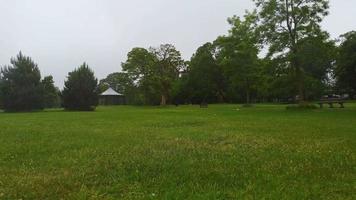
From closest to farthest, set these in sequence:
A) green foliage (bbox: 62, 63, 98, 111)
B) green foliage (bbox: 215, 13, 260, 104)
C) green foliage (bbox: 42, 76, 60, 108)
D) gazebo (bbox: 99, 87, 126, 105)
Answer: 1. green foliage (bbox: 215, 13, 260, 104)
2. green foliage (bbox: 62, 63, 98, 111)
3. green foliage (bbox: 42, 76, 60, 108)
4. gazebo (bbox: 99, 87, 126, 105)

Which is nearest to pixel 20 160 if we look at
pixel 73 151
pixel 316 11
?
pixel 73 151

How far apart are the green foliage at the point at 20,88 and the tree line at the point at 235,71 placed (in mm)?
121

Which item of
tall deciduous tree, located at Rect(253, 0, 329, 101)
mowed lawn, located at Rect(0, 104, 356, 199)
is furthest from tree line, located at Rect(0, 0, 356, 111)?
mowed lawn, located at Rect(0, 104, 356, 199)

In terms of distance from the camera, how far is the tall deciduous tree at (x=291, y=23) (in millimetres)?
38812

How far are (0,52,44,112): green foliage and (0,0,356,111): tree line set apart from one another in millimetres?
121

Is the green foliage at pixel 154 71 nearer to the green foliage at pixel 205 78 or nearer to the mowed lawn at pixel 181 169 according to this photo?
the green foliage at pixel 205 78

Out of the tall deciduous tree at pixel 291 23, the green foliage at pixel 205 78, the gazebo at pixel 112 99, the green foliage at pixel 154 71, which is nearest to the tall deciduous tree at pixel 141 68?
the green foliage at pixel 154 71

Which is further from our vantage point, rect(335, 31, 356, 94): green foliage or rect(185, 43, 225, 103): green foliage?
rect(185, 43, 225, 103): green foliage

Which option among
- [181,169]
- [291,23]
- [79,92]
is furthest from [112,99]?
[181,169]

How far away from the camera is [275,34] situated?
128 feet

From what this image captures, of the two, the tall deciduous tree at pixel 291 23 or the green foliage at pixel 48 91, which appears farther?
the green foliage at pixel 48 91

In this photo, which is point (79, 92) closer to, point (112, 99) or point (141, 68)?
point (141, 68)

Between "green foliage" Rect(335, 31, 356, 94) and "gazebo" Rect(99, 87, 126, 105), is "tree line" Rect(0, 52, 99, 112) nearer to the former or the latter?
"green foliage" Rect(335, 31, 356, 94)

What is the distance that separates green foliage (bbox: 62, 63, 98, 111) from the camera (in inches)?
2315
